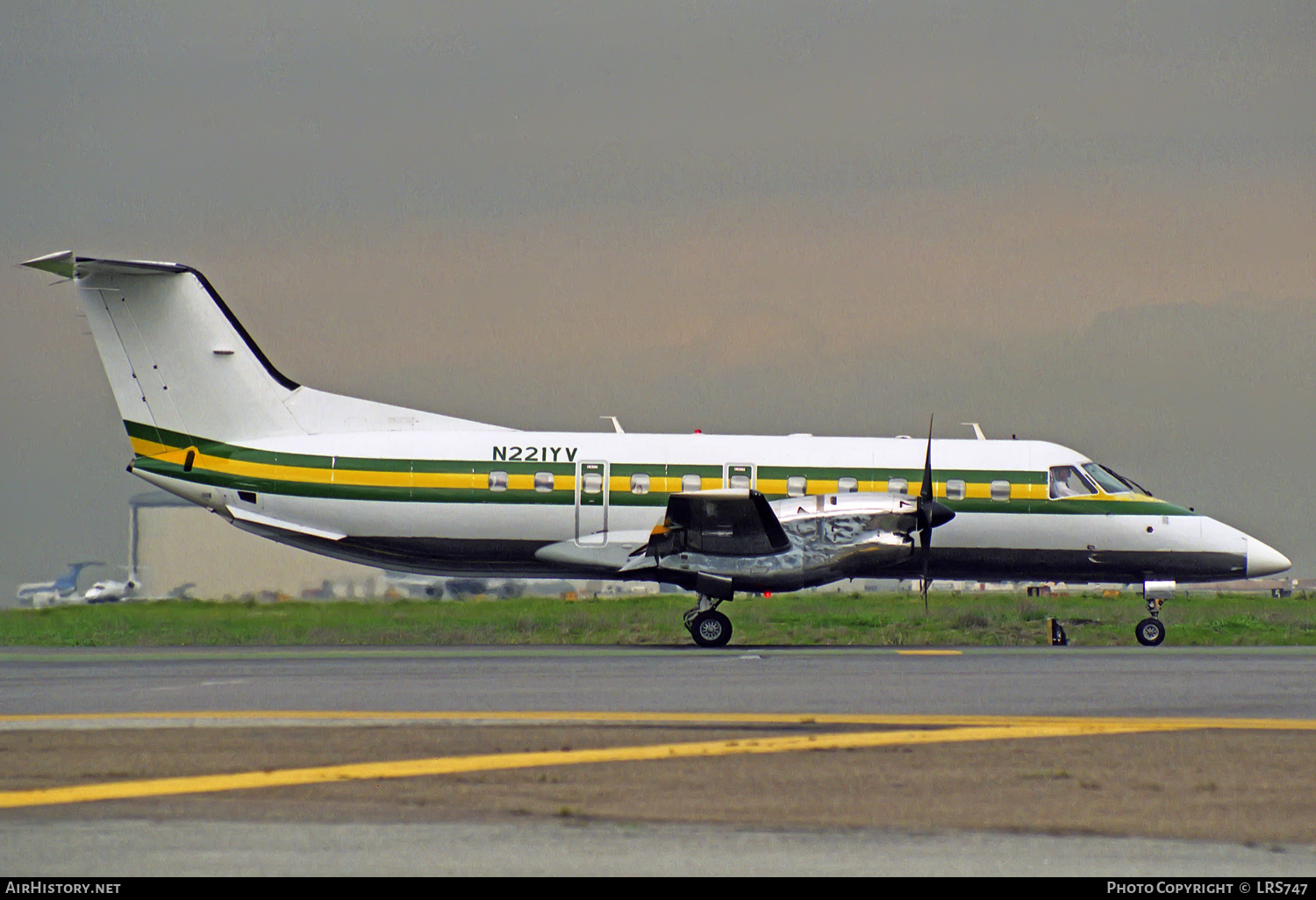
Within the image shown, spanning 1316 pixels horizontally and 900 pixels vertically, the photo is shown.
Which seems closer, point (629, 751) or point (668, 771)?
point (668, 771)

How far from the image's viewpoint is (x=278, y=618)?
2961cm

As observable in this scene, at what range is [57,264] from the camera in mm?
25156

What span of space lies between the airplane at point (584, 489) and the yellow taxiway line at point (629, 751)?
35.1 feet

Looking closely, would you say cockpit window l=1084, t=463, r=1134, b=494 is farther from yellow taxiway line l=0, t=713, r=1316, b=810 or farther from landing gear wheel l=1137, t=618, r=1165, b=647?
yellow taxiway line l=0, t=713, r=1316, b=810

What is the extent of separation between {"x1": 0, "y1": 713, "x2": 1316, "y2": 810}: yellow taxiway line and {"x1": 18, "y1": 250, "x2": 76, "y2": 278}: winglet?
14.7m

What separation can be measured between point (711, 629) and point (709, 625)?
7cm

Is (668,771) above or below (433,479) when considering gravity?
below

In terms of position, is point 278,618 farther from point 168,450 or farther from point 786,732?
point 786,732

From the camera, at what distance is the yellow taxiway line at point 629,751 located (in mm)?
9356

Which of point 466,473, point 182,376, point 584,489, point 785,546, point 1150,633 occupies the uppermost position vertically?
point 182,376

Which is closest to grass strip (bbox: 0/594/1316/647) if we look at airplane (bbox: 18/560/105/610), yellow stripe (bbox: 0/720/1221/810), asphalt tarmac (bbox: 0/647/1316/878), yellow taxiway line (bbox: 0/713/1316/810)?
airplane (bbox: 18/560/105/610)

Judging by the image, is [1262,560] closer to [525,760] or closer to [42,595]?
[525,760]

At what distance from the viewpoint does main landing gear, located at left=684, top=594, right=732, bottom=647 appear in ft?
80.6

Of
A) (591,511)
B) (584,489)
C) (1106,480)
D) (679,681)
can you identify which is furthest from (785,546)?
(679,681)
